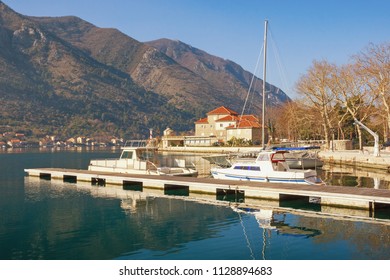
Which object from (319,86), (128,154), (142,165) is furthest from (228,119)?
(142,165)

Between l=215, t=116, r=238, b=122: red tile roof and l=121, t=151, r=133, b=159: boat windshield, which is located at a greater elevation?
l=215, t=116, r=238, b=122: red tile roof

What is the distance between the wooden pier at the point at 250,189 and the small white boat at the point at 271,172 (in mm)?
1471

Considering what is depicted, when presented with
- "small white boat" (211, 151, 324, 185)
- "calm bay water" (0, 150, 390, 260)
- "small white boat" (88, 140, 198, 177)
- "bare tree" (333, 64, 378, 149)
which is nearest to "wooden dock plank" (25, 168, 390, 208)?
"small white boat" (211, 151, 324, 185)

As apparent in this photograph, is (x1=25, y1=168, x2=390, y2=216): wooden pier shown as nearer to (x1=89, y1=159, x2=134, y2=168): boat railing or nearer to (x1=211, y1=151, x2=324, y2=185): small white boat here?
(x1=211, y1=151, x2=324, y2=185): small white boat

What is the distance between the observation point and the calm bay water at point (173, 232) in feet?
58.7

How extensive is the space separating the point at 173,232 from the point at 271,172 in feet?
43.9

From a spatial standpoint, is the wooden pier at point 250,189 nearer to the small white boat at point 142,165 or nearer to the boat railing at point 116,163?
the small white boat at point 142,165

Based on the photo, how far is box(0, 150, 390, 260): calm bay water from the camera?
1791 centimetres

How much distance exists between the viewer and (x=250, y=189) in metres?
30.1

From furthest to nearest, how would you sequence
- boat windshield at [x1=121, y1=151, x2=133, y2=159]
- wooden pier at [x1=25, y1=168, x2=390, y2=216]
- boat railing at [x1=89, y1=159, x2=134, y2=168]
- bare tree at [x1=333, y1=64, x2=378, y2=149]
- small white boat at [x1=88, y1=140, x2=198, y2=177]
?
bare tree at [x1=333, y1=64, x2=378, y2=149], boat windshield at [x1=121, y1=151, x2=133, y2=159], boat railing at [x1=89, y1=159, x2=134, y2=168], small white boat at [x1=88, y1=140, x2=198, y2=177], wooden pier at [x1=25, y1=168, x2=390, y2=216]

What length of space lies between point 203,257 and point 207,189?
15.2m

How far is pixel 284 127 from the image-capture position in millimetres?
105312

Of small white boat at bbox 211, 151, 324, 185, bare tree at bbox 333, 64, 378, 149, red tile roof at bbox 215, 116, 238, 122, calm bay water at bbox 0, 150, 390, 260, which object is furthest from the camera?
red tile roof at bbox 215, 116, 238, 122

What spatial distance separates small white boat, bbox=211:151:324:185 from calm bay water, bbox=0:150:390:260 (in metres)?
5.38
